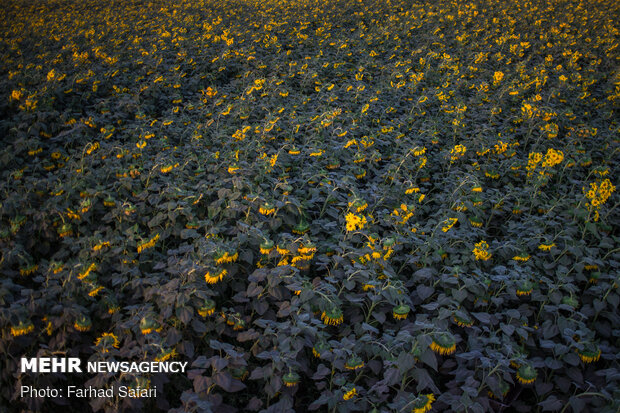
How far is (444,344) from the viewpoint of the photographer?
226 centimetres

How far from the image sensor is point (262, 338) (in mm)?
2545

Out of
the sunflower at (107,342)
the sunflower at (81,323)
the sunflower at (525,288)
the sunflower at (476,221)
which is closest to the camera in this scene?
the sunflower at (107,342)

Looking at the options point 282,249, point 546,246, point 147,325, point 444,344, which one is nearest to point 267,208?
point 282,249

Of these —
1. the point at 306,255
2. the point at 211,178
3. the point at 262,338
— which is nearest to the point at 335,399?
the point at 262,338

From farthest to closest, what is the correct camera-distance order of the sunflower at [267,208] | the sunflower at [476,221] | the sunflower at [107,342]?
the sunflower at [476,221] < the sunflower at [267,208] < the sunflower at [107,342]

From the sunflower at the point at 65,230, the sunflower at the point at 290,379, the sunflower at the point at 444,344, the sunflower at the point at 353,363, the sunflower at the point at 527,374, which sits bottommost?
the sunflower at the point at 527,374

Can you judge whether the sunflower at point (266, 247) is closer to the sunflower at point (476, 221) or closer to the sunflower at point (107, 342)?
the sunflower at point (107, 342)

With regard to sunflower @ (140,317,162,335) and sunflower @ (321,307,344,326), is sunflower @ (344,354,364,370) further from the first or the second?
sunflower @ (140,317,162,335)

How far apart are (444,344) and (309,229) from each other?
167 cm

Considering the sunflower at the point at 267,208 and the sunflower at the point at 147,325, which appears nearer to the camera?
the sunflower at the point at 147,325

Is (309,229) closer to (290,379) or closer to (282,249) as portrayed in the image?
(282,249)

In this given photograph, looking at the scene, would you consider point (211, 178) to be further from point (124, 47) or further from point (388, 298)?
point (124, 47)

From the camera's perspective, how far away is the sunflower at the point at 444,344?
225cm

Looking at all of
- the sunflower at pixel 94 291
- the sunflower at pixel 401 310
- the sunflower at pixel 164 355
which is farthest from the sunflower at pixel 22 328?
the sunflower at pixel 401 310
